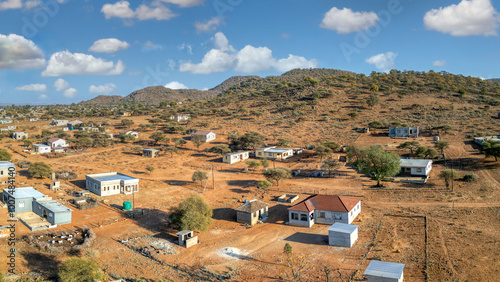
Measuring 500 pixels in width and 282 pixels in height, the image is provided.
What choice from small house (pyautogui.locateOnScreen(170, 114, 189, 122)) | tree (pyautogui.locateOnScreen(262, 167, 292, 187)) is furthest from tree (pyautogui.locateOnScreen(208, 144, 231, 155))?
small house (pyautogui.locateOnScreen(170, 114, 189, 122))

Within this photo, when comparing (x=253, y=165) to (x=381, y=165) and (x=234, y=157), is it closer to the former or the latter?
(x=234, y=157)

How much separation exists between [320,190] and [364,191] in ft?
17.2

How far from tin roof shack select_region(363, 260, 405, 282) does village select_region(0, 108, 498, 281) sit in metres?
0.06

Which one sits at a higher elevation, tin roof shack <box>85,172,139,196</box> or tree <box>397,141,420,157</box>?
tree <box>397,141,420,157</box>

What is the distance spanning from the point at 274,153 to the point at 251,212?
28.8 meters

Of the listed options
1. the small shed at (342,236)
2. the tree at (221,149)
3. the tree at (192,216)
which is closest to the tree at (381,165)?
the small shed at (342,236)

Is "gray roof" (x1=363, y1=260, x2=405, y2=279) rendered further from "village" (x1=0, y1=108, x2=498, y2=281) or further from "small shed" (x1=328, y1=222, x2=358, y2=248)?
"small shed" (x1=328, y1=222, x2=358, y2=248)

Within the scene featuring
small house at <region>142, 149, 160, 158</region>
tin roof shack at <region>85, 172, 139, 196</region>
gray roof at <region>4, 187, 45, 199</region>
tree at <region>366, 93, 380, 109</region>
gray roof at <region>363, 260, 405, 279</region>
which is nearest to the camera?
gray roof at <region>363, 260, 405, 279</region>

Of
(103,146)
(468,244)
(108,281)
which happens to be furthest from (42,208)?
(103,146)

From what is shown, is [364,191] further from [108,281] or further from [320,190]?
[108,281]

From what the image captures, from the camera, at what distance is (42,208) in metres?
32.5

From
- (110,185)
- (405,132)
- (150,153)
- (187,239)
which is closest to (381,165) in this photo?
(187,239)

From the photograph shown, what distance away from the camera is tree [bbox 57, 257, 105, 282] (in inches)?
786

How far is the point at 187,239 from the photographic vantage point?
27.3 metres
